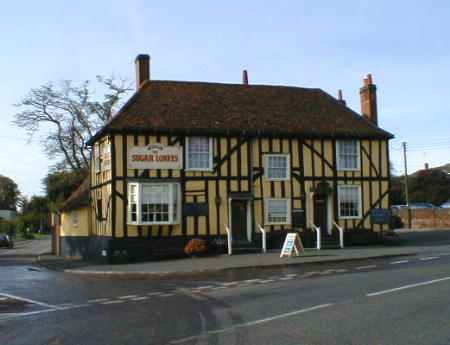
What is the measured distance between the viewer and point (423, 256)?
75.2 feet

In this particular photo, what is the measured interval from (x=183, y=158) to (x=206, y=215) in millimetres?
2785

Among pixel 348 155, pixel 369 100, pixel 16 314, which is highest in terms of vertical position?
pixel 369 100

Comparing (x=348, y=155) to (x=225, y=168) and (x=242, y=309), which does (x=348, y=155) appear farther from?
(x=242, y=309)

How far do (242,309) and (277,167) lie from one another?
696 inches

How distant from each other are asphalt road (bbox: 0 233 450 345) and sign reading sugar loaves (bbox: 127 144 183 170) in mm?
8416

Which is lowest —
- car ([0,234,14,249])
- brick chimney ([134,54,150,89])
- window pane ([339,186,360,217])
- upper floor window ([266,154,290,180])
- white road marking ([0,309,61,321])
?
white road marking ([0,309,61,321])

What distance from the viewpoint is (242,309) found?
11508 millimetres

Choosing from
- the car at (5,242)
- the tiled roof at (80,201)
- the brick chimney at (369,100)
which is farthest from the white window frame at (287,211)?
the car at (5,242)

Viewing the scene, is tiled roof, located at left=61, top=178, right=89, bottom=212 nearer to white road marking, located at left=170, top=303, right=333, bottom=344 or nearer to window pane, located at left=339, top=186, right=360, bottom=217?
window pane, located at left=339, top=186, right=360, bottom=217

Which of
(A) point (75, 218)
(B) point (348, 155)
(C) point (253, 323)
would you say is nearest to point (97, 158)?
(A) point (75, 218)

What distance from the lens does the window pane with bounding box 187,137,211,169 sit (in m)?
27.4

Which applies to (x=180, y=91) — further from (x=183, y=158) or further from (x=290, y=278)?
(x=290, y=278)

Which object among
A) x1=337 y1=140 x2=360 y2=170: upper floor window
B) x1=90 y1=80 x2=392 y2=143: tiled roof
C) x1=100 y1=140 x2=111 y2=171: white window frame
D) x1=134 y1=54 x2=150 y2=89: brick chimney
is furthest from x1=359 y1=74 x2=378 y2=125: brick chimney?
x1=100 y1=140 x2=111 y2=171: white window frame

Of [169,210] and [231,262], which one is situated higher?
[169,210]
